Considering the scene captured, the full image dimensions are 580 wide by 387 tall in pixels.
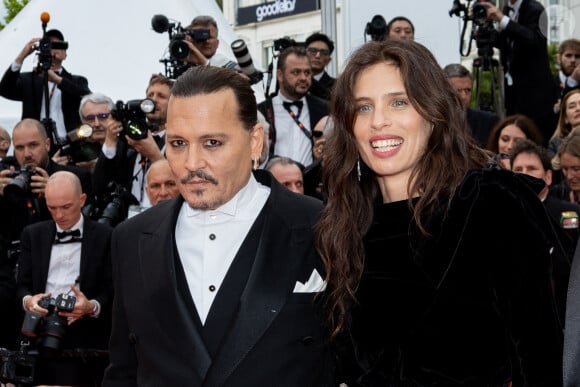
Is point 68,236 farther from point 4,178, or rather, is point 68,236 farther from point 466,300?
point 466,300

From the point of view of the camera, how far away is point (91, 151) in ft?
26.6

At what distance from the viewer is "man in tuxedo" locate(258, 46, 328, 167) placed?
25.9 feet

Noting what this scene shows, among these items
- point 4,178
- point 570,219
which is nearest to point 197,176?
point 570,219

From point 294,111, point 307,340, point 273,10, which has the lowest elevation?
point 307,340

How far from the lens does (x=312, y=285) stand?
3107 mm

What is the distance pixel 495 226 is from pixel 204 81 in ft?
3.41

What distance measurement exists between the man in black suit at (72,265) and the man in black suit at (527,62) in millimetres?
4032

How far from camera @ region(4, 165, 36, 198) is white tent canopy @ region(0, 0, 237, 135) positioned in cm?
382

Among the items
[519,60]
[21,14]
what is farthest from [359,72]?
[21,14]

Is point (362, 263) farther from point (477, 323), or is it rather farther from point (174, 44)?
point (174, 44)

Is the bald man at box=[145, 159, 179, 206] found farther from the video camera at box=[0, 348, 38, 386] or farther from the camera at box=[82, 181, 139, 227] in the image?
the video camera at box=[0, 348, 38, 386]

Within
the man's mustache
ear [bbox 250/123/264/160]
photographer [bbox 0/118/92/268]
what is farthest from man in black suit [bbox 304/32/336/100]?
the man's mustache

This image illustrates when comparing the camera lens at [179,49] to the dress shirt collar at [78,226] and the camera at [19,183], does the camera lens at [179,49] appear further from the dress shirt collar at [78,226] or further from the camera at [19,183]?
the dress shirt collar at [78,226]

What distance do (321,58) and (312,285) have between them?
6179 mm
